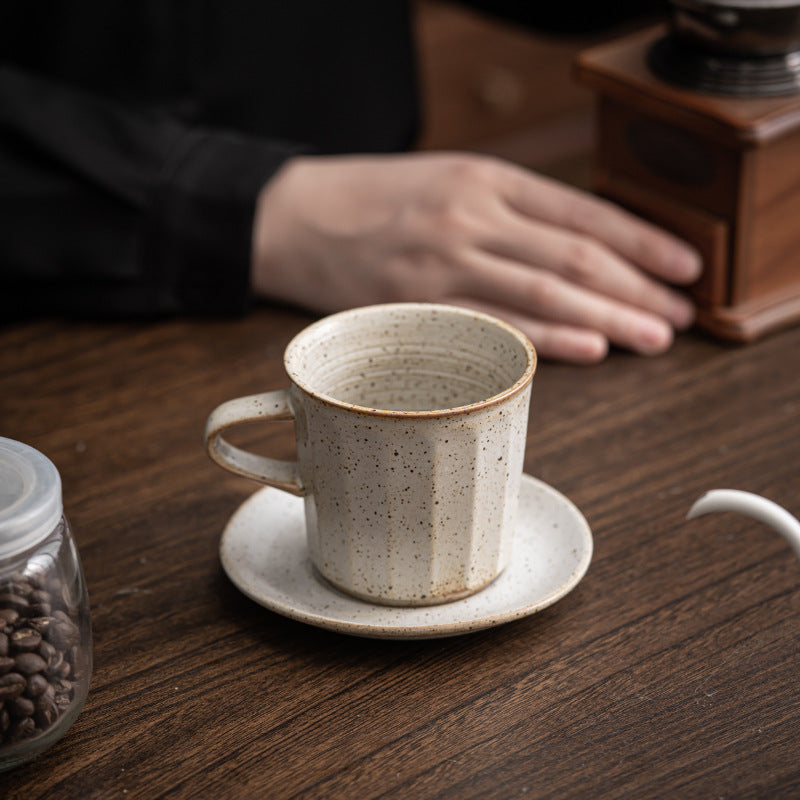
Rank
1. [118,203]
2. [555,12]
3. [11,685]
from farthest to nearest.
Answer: [555,12]
[118,203]
[11,685]

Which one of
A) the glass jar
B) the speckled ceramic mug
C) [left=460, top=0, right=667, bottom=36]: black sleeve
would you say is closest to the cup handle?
the speckled ceramic mug

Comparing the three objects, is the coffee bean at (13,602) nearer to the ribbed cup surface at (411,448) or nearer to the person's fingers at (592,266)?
the ribbed cup surface at (411,448)

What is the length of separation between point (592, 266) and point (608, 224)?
5 cm

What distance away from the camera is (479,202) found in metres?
0.95

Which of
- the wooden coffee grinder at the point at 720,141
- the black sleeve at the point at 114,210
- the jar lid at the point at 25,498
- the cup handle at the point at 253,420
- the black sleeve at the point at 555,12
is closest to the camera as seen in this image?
the jar lid at the point at 25,498

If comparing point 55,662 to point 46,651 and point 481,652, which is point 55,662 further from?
point 481,652

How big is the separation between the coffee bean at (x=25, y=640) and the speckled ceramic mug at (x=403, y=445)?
0.47 ft

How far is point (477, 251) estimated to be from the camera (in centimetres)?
94

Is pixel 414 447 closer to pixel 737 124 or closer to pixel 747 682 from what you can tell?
pixel 747 682

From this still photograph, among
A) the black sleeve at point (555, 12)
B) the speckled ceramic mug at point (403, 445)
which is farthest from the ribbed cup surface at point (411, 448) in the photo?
the black sleeve at point (555, 12)

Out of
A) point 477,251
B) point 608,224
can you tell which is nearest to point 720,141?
point 608,224

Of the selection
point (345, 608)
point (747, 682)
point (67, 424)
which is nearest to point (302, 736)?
point (345, 608)

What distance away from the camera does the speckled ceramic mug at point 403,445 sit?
0.51m

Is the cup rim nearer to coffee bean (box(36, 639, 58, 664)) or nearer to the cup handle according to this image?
the cup handle
